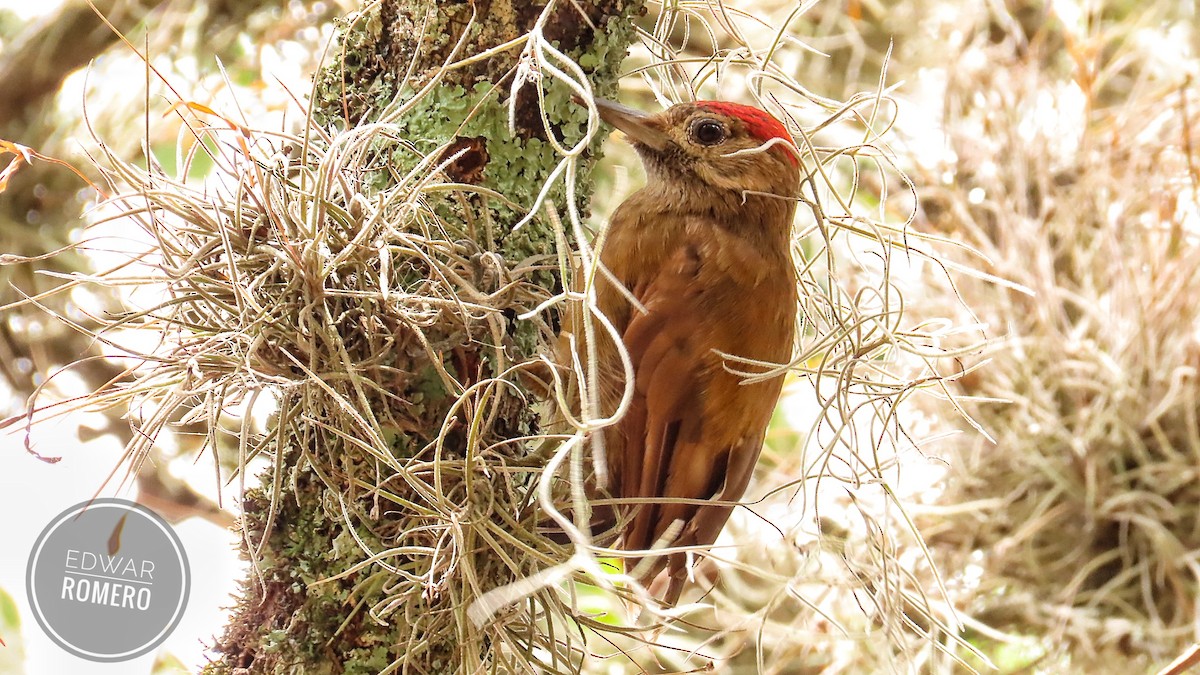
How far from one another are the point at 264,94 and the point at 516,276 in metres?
1.22

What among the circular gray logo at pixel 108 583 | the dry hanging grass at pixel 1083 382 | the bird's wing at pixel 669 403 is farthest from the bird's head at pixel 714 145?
the dry hanging grass at pixel 1083 382

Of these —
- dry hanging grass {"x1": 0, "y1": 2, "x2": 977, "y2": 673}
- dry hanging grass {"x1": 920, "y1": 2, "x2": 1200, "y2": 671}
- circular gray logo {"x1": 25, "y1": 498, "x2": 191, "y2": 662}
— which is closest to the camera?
dry hanging grass {"x1": 0, "y1": 2, "x2": 977, "y2": 673}

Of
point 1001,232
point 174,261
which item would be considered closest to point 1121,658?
point 1001,232

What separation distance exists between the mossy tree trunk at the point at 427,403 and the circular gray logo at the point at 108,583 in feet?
0.44

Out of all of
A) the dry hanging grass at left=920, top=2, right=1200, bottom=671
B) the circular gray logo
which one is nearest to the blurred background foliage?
the dry hanging grass at left=920, top=2, right=1200, bottom=671

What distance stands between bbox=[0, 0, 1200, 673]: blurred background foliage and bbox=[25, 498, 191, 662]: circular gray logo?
596mm

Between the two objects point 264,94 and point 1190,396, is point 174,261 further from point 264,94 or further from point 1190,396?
point 1190,396

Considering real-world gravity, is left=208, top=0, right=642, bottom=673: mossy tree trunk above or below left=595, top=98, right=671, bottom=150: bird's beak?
below

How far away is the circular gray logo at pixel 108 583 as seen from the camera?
3.53 ft

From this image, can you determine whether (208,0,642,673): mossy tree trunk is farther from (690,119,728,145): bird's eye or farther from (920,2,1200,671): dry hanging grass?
(920,2,1200,671): dry hanging grass

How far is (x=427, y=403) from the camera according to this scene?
3.28ft

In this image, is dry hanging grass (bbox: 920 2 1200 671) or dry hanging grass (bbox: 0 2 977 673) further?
dry hanging grass (bbox: 920 2 1200 671)

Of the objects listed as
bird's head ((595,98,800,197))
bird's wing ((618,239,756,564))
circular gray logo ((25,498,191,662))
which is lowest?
circular gray logo ((25,498,191,662))

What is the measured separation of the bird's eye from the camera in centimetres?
117
